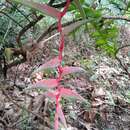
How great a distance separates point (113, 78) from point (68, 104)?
0.79m

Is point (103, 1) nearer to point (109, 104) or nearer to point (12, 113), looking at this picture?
point (12, 113)

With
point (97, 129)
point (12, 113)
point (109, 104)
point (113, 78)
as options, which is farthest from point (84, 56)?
point (12, 113)

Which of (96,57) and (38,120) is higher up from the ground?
(96,57)

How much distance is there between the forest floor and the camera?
69.7 inches

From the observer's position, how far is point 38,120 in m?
1.79

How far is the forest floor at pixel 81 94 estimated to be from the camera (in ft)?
5.81

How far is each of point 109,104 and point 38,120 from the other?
2.06 feet

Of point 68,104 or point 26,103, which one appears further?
point 68,104

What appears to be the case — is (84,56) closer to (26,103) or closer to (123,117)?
Answer: (123,117)

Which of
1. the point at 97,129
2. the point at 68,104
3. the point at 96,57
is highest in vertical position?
the point at 96,57

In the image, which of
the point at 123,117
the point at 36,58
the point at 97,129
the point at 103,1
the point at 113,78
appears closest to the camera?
the point at 103,1

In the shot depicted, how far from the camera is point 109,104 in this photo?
2.26m

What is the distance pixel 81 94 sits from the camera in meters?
2.26

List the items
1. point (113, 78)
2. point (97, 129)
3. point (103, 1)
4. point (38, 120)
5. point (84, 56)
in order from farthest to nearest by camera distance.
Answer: point (84, 56) < point (113, 78) < point (97, 129) < point (38, 120) < point (103, 1)
